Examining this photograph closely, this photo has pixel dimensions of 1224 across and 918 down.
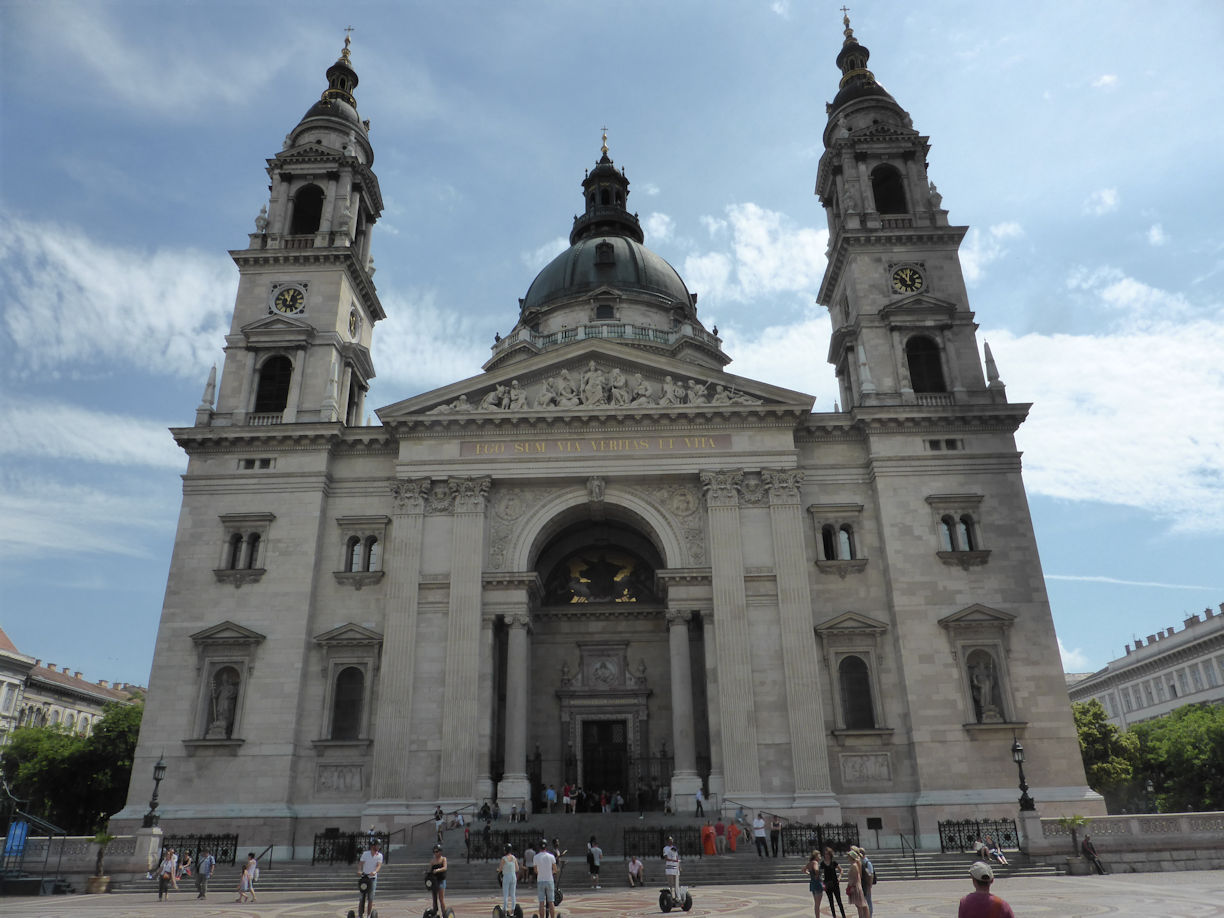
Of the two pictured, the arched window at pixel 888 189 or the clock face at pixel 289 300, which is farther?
the arched window at pixel 888 189

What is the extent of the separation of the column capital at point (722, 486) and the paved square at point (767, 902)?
48.5 ft

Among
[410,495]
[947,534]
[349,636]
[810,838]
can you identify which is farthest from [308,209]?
[810,838]

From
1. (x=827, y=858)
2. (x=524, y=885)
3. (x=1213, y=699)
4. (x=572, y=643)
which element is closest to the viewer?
(x=827, y=858)

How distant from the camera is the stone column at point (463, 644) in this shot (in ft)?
100

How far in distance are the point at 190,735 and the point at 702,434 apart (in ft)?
73.1

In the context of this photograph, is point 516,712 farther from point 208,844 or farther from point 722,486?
point 722,486

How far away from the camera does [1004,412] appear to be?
117 feet

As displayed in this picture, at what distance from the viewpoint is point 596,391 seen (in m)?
36.2

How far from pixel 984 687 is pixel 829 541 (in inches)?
302

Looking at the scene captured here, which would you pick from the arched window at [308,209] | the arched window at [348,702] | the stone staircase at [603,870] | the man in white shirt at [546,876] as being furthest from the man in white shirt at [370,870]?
the arched window at [308,209]

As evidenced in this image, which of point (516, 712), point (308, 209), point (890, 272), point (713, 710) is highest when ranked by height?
point (308, 209)

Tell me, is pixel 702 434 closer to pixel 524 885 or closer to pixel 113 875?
pixel 524 885

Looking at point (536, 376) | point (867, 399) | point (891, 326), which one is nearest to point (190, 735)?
point (536, 376)

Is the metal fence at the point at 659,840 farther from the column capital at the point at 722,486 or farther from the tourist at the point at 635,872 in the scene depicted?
the column capital at the point at 722,486
